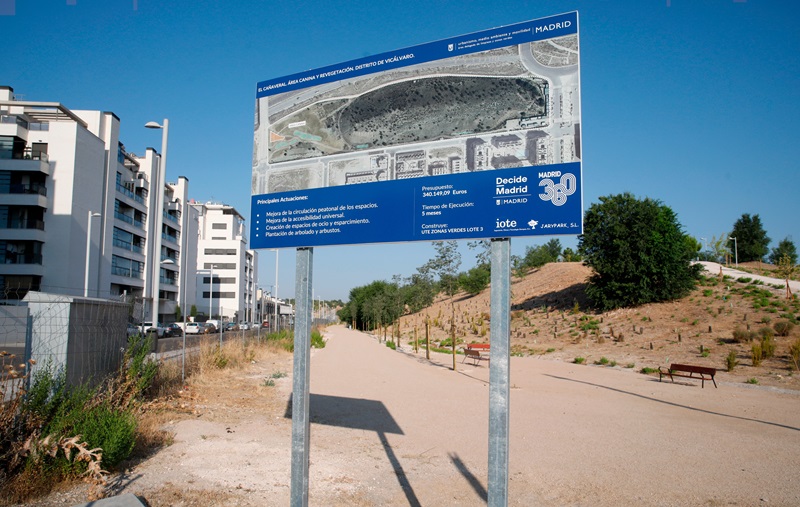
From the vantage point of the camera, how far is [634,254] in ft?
117

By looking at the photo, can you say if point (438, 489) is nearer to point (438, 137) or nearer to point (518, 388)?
point (438, 137)

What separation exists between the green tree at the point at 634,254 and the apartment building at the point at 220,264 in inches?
2147

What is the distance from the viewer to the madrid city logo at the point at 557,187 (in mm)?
3820

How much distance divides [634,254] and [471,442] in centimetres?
3143

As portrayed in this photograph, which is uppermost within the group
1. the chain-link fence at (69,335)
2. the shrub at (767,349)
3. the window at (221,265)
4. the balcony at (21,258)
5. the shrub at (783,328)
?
the window at (221,265)

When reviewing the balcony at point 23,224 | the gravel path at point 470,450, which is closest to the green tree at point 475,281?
the balcony at point 23,224

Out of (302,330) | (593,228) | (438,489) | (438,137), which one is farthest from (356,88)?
(593,228)

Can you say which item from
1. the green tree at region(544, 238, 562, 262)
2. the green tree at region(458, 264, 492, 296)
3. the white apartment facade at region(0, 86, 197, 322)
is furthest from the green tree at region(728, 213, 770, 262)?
the white apartment facade at region(0, 86, 197, 322)

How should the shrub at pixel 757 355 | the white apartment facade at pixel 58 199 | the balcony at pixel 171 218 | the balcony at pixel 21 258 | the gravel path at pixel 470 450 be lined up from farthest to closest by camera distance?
the balcony at pixel 171 218 → the white apartment facade at pixel 58 199 → the balcony at pixel 21 258 → the shrub at pixel 757 355 → the gravel path at pixel 470 450

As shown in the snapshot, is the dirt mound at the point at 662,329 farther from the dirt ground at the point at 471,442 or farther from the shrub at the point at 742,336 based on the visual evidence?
the dirt ground at the point at 471,442

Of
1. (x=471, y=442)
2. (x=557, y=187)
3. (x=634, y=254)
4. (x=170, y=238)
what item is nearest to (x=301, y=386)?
(x=557, y=187)

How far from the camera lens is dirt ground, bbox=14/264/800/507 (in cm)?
568

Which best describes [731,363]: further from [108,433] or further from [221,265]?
[221,265]

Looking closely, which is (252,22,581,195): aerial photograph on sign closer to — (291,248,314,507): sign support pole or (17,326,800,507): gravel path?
(291,248,314,507): sign support pole
